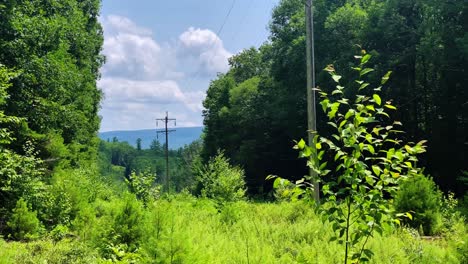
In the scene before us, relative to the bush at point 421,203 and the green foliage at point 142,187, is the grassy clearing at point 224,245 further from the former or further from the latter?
the bush at point 421,203

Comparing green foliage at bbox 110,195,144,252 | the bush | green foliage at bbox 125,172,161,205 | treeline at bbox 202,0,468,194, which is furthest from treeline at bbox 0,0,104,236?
treeline at bbox 202,0,468,194

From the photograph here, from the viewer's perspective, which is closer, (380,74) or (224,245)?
(224,245)

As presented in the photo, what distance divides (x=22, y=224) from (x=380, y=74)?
58.8 ft

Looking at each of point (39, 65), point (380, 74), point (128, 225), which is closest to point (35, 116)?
point (39, 65)

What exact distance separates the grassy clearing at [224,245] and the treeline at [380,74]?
789 cm

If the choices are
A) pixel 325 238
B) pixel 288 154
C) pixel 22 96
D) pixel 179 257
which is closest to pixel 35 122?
pixel 22 96

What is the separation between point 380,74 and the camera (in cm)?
2211

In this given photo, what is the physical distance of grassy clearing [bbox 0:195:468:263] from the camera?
410cm

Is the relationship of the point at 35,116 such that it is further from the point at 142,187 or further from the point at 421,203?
the point at 421,203

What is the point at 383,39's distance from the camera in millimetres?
23000

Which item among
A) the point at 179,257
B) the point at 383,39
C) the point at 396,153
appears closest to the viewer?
the point at 396,153

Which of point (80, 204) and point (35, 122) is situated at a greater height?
point (35, 122)

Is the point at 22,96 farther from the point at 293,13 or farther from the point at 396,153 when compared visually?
the point at 293,13

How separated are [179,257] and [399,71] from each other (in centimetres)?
2211
